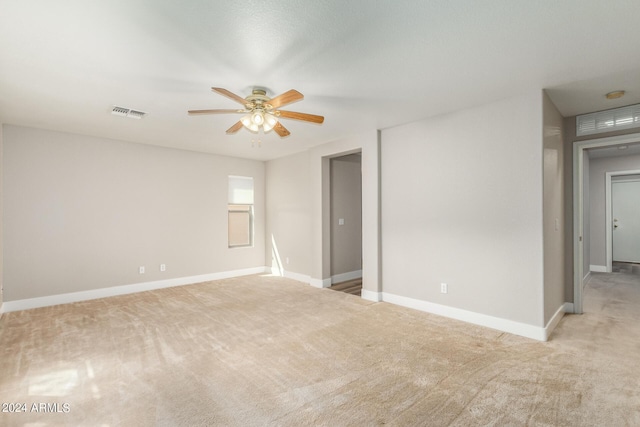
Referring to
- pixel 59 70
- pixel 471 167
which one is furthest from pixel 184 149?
pixel 471 167

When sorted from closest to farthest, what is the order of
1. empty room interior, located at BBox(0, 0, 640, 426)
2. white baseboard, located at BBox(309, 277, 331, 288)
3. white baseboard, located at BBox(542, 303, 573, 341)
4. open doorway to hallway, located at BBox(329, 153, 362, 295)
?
empty room interior, located at BBox(0, 0, 640, 426) → white baseboard, located at BBox(542, 303, 573, 341) → white baseboard, located at BBox(309, 277, 331, 288) → open doorway to hallway, located at BBox(329, 153, 362, 295)

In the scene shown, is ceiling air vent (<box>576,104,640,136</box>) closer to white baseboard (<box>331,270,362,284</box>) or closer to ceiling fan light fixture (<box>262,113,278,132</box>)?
ceiling fan light fixture (<box>262,113,278,132</box>)

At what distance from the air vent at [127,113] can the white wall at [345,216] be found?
3.24 metres

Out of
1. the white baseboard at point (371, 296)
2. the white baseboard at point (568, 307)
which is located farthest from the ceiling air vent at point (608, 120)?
the white baseboard at point (371, 296)

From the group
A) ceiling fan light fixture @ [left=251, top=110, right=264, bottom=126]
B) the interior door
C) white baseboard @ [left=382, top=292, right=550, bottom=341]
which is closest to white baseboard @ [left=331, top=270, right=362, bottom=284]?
white baseboard @ [left=382, top=292, right=550, bottom=341]

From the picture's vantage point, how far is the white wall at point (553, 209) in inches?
127

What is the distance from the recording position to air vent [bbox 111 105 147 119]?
3641mm

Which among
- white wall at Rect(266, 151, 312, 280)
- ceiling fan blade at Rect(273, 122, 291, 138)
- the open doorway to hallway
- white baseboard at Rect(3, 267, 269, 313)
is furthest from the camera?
white wall at Rect(266, 151, 312, 280)

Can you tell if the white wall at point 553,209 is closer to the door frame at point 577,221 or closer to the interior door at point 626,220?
the door frame at point 577,221

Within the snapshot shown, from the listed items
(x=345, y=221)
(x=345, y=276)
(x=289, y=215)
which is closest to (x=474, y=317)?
(x=345, y=276)

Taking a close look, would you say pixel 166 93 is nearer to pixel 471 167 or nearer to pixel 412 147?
pixel 412 147

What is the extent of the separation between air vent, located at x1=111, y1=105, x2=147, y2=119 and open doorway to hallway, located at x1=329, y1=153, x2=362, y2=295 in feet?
10.5

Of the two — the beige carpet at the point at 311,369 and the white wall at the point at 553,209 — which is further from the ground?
the white wall at the point at 553,209

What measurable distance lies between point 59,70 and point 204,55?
140 cm
